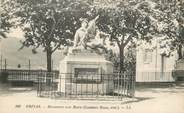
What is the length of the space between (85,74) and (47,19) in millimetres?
2758

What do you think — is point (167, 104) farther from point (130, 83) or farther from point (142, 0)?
point (142, 0)

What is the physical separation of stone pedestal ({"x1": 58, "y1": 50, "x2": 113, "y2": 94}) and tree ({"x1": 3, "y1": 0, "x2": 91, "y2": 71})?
3.42 ft

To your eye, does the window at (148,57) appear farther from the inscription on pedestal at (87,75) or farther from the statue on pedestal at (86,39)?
the inscription on pedestal at (87,75)

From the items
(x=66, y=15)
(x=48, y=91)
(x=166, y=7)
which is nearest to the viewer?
(x=48, y=91)

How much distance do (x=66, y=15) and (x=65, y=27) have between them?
68 cm

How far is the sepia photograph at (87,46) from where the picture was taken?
8.54m

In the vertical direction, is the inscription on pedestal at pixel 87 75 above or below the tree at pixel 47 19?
below

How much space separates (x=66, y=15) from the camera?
11156 mm

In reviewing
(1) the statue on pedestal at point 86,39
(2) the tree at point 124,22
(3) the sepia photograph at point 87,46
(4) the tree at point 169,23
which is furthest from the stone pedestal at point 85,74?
(4) the tree at point 169,23

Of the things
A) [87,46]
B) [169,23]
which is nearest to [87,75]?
[87,46]

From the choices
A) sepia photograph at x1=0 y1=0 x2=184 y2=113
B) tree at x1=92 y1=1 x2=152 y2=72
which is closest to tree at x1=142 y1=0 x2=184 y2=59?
sepia photograph at x1=0 y1=0 x2=184 y2=113

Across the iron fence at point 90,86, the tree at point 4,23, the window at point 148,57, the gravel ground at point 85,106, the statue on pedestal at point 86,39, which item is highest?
the tree at point 4,23

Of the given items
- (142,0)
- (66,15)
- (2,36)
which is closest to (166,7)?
(142,0)

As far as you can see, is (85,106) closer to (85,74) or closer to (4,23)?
(85,74)
